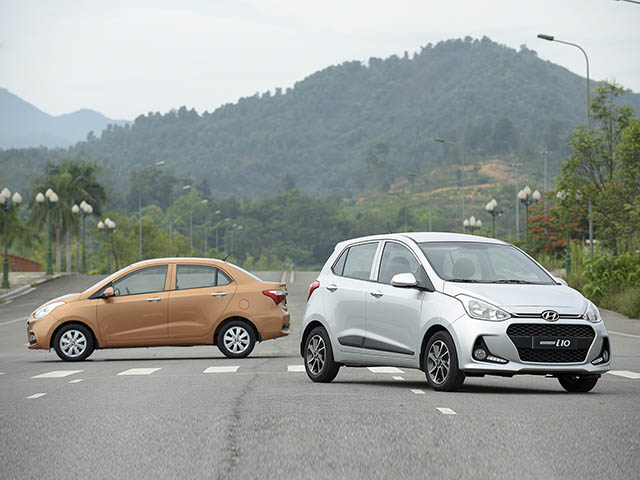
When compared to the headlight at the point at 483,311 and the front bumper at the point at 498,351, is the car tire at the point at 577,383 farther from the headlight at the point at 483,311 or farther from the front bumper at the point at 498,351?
the headlight at the point at 483,311

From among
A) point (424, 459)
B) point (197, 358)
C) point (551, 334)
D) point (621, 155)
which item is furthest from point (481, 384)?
point (621, 155)

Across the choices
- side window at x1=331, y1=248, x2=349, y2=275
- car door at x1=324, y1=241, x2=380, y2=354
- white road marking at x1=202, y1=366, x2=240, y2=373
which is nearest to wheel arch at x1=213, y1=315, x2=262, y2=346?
white road marking at x1=202, y1=366, x2=240, y2=373

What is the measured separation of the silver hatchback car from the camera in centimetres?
1124

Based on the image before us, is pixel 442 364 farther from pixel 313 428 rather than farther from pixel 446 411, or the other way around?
pixel 313 428

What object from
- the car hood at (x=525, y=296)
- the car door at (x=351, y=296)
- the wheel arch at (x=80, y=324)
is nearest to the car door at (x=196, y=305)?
the wheel arch at (x=80, y=324)

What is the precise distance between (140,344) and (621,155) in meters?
22.8

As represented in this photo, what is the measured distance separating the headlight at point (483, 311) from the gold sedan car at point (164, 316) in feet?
27.6

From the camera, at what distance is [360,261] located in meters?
13.5

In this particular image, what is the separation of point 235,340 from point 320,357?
606 centimetres

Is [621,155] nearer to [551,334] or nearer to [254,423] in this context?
[551,334]

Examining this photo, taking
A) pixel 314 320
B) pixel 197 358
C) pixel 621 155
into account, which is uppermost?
pixel 621 155

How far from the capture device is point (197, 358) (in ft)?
65.1

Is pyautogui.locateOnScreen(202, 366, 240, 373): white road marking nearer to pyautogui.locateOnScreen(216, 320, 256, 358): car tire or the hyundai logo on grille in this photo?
pyautogui.locateOnScreen(216, 320, 256, 358): car tire

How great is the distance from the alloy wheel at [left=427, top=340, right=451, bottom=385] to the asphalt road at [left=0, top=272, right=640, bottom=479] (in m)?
0.31
